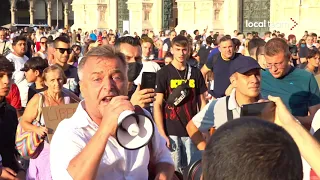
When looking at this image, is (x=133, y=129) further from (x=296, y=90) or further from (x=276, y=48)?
(x=296, y=90)

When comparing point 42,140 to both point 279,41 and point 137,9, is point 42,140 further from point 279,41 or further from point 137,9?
point 137,9

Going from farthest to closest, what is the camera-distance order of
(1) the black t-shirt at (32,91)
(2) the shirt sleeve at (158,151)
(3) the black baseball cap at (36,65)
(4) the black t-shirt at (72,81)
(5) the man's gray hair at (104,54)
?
(4) the black t-shirt at (72,81) → (3) the black baseball cap at (36,65) → (1) the black t-shirt at (32,91) → (2) the shirt sleeve at (158,151) → (5) the man's gray hair at (104,54)

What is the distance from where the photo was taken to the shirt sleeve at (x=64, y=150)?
9.51 ft

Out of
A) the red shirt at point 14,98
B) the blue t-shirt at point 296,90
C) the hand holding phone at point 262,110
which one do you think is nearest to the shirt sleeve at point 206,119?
the blue t-shirt at point 296,90

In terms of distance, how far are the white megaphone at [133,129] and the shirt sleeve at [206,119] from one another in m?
2.32

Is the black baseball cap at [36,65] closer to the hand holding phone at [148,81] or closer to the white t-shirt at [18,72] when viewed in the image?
the white t-shirt at [18,72]

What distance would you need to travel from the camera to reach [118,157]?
304cm

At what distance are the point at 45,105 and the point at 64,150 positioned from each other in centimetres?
284

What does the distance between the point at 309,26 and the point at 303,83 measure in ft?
61.8

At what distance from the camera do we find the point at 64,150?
9.64ft

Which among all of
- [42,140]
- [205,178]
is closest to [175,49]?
[42,140]

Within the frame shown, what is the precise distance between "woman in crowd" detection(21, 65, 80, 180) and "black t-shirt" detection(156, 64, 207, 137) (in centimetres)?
123

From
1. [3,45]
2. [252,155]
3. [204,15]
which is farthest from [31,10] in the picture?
[252,155]

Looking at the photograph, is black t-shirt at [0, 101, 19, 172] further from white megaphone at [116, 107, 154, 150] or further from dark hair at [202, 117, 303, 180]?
dark hair at [202, 117, 303, 180]
